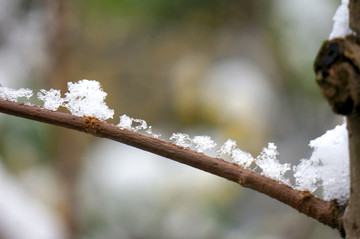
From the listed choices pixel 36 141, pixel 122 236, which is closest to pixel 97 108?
pixel 36 141

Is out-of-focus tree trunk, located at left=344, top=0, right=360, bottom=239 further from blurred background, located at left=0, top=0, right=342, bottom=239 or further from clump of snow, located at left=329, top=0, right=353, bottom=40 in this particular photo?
blurred background, located at left=0, top=0, right=342, bottom=239

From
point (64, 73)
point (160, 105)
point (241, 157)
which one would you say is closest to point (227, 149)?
point (241, 157)

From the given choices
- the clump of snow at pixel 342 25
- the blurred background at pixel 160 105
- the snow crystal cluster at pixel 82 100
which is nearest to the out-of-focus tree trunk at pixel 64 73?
the blurred background at pixel 160 105

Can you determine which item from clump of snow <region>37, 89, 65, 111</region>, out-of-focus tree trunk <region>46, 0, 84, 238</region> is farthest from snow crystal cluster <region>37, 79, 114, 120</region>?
out-of-focus tree trunk <region>46, 0, 84, 238</region>

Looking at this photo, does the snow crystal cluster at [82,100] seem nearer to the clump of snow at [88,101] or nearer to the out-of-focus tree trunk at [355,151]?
the clump of snow at [88,101]

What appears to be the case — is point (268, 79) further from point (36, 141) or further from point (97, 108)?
point (97, 108)

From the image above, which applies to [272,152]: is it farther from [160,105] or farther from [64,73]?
[160,105]

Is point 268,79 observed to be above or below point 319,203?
above
